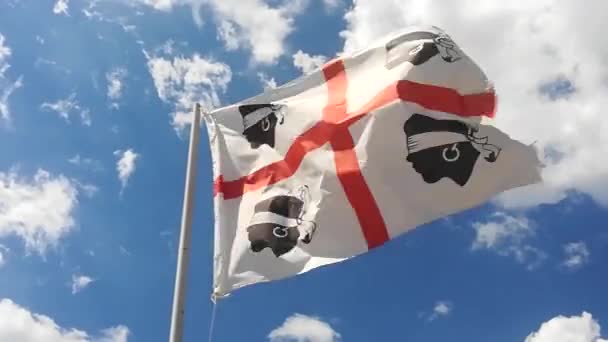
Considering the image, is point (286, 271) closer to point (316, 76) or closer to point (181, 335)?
point (181, 335)

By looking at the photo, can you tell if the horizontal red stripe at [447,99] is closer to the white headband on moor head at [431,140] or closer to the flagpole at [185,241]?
the white headband on moor head at [431,140]

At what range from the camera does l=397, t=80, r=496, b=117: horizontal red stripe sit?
15.3 meters

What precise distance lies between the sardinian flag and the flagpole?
22.2 inches

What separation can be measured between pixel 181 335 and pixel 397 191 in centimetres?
478

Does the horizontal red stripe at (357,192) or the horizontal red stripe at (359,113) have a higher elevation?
the horizontal red stripe at (359,113)

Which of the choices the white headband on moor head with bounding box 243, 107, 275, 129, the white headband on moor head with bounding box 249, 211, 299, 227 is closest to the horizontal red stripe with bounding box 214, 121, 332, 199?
the white headband on moor head with bounding box 249, 211, 299, 227

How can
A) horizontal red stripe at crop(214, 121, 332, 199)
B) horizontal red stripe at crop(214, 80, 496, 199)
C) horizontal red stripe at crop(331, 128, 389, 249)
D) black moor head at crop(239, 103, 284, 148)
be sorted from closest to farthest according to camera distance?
horizontal red stripe at crop(331, 128, 389, 249) < horizontal red stripe at crop(214, 121, 332, 199) < horizontal red stripe at crop(214, 80, 496, 199) < black moor head at crop(239, 103, 284, 148)

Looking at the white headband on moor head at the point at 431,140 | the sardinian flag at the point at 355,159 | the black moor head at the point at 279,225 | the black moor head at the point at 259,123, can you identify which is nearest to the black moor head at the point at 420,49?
the sardinian flag at the point at 355,159

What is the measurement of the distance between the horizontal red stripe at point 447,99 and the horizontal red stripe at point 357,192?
1.47m

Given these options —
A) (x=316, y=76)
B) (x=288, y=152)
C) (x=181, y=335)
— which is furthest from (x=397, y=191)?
(x=181, y=335)

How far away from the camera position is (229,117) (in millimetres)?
15797

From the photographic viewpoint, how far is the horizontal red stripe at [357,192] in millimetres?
14125

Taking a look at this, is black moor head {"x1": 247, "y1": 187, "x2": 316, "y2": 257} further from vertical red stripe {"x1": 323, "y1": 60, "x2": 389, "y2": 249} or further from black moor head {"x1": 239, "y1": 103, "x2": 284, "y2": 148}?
black moor head {"x1": 239, "y1": 103, "x2": 284, "y2": 148}

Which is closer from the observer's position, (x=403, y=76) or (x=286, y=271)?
(x=286, y=271)
